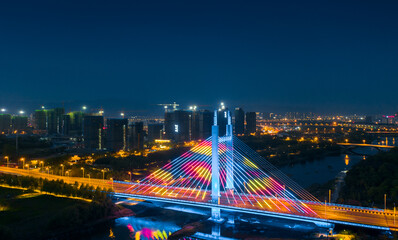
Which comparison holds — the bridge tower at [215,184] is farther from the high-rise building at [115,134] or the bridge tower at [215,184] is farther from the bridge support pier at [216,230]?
the high-rise building at [115,134]

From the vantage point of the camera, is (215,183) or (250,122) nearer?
(215,183)

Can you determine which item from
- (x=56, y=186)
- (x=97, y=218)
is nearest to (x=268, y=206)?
(x=97, y=218)

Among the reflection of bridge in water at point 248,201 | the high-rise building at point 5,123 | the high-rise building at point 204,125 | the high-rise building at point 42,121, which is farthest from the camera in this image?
the high-rise building at point 42,121

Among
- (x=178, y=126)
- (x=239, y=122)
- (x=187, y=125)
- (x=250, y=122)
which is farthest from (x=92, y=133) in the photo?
(x=250, y=122)

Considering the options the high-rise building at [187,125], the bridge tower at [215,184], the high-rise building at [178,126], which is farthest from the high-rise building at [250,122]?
the bridge tower at [215,184]

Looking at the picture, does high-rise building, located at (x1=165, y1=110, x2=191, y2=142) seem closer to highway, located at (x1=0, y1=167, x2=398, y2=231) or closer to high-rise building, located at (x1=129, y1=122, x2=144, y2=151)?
high-rise building, located at (x1=129, y1=122, x2=144, y2=151)

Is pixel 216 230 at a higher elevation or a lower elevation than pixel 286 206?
lower

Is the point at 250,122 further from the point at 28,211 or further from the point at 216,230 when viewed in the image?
the point at 28,211
